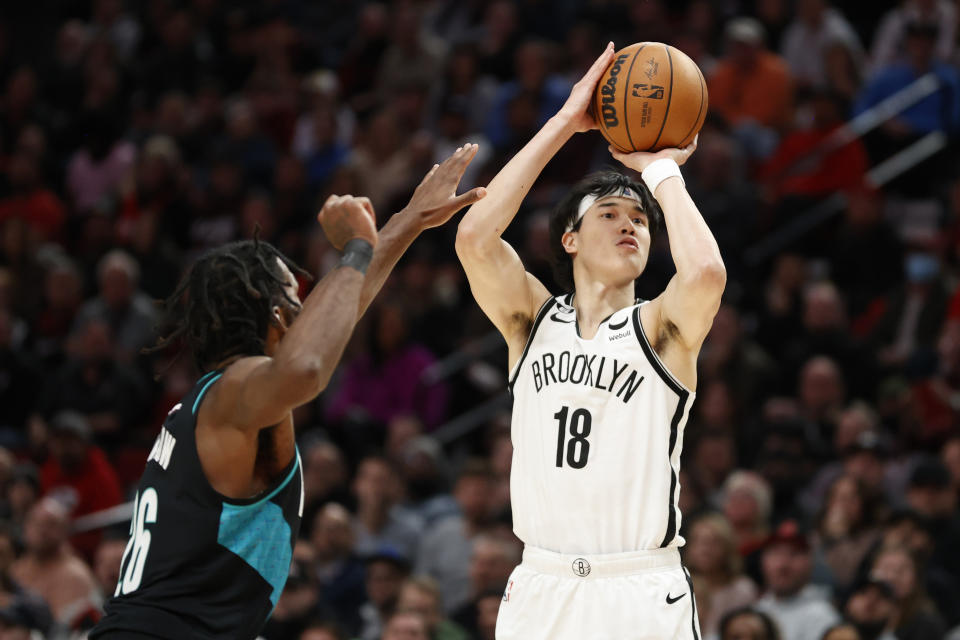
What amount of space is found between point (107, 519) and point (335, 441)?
1793mm

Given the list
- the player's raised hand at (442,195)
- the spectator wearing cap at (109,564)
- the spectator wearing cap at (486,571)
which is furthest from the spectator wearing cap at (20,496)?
the player's raised hand at (442,195)

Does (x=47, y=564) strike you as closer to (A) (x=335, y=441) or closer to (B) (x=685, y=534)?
(A) (x=335, y=441)

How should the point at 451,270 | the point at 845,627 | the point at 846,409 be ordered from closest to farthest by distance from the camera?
the point at 845,627 → the point at 846,409 → the point at 451,270

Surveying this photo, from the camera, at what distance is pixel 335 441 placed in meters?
11.0

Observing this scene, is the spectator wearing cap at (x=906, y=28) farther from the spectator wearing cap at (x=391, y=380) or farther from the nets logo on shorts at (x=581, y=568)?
the nets logo on shorts at (x=581, y=568)

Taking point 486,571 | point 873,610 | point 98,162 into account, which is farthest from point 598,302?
point 98,162

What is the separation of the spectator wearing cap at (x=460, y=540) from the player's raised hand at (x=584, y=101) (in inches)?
174

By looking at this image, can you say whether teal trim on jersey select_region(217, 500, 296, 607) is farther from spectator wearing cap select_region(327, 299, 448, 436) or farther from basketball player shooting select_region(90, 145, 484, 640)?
spectator wearing cap select_region(327, 299, 448, 436)

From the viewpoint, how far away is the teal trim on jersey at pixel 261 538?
412cm

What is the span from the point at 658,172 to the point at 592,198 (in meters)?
0.31

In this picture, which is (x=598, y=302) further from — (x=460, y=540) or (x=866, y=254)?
(x=866, y=254)

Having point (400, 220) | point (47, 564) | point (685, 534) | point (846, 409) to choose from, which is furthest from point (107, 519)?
point (400, 220)

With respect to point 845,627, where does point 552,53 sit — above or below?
above

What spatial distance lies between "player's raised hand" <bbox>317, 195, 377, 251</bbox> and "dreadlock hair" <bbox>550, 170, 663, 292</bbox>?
999 mm
